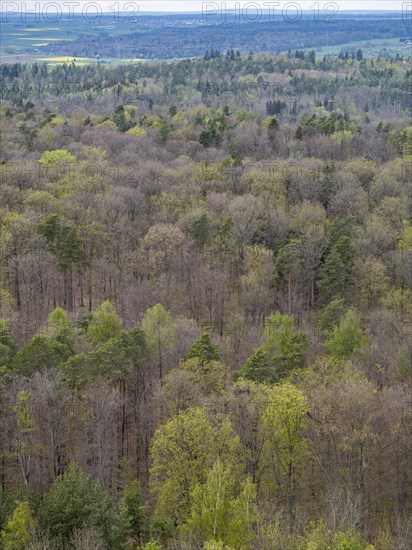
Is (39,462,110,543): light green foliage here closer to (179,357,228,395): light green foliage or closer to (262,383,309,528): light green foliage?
(262,383,309,528): light green foliage

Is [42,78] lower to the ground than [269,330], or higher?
higher

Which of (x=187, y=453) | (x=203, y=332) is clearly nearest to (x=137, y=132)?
(x=203, y=332)

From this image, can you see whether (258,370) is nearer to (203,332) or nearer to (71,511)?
(203,332)

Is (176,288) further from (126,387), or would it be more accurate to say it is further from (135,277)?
(126,387)

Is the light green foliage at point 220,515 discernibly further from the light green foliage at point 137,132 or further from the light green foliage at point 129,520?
the light green foliage at point 137,132

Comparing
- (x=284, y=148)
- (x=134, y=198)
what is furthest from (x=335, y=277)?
(x=284, y=148)

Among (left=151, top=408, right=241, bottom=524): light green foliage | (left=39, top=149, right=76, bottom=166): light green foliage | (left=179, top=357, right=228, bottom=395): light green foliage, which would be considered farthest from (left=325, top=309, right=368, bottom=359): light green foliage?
(left=39, top=149, right=76, bottom=166): light green foliage
